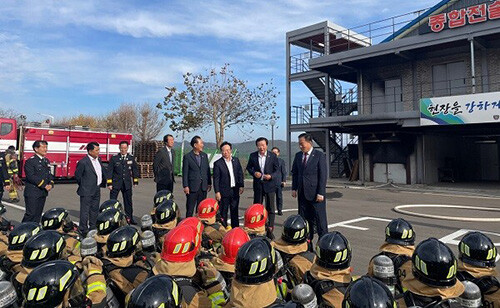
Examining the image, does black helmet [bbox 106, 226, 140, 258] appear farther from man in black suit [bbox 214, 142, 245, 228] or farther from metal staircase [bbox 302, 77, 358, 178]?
metal staircase [bbox 302, 77, 358, 178]

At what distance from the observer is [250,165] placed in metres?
7.19

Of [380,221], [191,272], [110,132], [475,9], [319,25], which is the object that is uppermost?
[319,25]

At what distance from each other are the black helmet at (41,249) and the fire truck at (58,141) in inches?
653

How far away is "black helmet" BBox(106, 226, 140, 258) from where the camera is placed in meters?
3.01

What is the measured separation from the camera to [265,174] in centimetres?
699

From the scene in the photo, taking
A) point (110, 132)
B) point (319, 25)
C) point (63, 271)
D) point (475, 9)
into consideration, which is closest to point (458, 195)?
point (475, 9)

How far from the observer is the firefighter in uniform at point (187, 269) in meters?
2.56

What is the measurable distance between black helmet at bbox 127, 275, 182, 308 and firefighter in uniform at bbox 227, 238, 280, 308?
455mm

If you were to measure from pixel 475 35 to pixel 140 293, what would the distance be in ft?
59.8

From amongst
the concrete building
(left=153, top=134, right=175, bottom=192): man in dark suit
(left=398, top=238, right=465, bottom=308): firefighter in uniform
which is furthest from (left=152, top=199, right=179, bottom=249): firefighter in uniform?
the concrete building

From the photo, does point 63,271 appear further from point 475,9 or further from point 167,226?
point 475,9

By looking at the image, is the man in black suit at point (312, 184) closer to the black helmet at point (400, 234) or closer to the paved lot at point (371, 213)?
the paved lot at point (371, 213)

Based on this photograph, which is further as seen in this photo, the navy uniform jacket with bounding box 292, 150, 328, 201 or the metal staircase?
the metal staircase

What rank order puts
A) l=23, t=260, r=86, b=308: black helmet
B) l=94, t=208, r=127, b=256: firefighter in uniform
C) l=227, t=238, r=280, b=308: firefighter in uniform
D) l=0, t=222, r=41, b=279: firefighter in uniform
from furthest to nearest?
l=94, t=208, r=127, b=256: firefighter in uniform
l=0, t=222, r=41, b=279: firefighter in uniform
l=227, t=238, r=280, b=308: firefighter in uniform
l=23, t=260, r=86, b=308: black helmet
